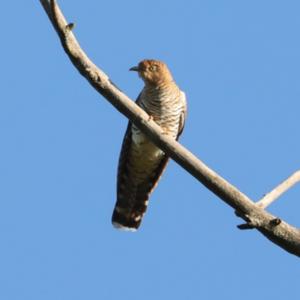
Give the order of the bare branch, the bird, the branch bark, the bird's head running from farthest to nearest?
the bird's head → the bird → the bare branch → the branch bark

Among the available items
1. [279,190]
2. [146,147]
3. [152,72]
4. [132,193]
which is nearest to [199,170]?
[279,190]

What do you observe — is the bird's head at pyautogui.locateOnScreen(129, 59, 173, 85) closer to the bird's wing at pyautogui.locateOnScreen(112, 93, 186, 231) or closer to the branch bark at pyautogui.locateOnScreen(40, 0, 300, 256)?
the bird's wing at pyautogui.locateOnScreen(112, 93, 186, 231)

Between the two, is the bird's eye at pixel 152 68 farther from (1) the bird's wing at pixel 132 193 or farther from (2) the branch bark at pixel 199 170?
(2) the branch bark at pixel 199 170

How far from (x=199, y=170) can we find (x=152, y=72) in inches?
149

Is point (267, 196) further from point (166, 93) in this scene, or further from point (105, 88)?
point (166, 93)

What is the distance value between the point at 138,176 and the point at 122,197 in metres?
0.29

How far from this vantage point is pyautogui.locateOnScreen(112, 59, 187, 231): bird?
7258mm

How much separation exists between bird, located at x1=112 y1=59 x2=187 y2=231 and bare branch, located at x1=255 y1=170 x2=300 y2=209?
2.90 m

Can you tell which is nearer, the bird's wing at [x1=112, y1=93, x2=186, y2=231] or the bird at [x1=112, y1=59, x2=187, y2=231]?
the bird at [x1=112, y1=59, x2=187, y2=231]

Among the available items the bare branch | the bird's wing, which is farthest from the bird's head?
the bare branch

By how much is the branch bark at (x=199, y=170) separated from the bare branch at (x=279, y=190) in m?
0.15

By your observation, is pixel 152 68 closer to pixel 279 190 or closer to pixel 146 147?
pixel 146 147

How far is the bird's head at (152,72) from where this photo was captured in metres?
7.36

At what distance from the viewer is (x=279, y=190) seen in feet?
13.4
